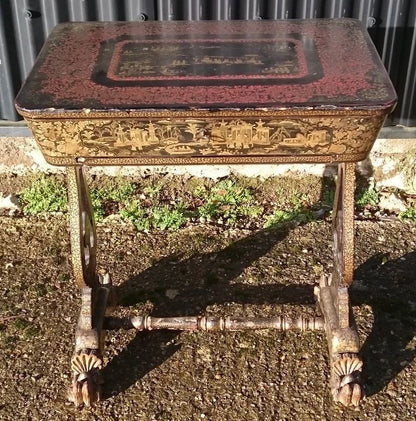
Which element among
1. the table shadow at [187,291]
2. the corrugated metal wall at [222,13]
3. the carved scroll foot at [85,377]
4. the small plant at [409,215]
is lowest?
the table shadow at [187,291]

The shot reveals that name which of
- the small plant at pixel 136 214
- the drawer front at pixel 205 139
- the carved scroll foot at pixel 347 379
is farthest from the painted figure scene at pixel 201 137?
the small plant at pixel 136 214

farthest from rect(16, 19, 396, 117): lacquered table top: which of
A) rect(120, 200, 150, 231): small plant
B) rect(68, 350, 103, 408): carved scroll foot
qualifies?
rect(120, 200, 150, 231): small plant

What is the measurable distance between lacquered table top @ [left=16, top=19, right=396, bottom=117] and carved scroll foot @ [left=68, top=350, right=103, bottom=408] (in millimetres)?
1015

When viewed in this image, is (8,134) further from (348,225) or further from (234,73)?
(348,225)

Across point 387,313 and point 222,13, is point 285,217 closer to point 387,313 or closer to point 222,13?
point 387,313

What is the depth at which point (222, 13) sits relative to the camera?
3.74 metres

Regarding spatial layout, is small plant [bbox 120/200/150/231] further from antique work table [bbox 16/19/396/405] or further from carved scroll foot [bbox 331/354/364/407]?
carved scroll foot [bbox 331/354/364/407]

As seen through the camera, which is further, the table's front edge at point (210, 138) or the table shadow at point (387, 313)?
the table shadow at point (387, 313)

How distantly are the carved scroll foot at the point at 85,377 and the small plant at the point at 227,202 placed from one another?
4.19ft

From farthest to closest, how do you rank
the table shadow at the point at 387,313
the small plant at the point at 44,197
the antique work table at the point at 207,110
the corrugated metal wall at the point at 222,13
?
the small plant at the point at 44,197, the corrugated metal wall at the point at 222,13, the table shadow at the point at 387,313, the antique work table at the point at 207,110

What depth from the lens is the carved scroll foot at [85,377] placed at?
2.86 m

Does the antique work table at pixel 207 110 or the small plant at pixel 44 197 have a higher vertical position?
the antique work table at pixel 207 110

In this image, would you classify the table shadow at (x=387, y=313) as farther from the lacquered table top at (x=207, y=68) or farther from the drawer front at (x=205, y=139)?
the lacquered table top at (x=207, y=68)

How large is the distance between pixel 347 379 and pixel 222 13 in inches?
76.2
